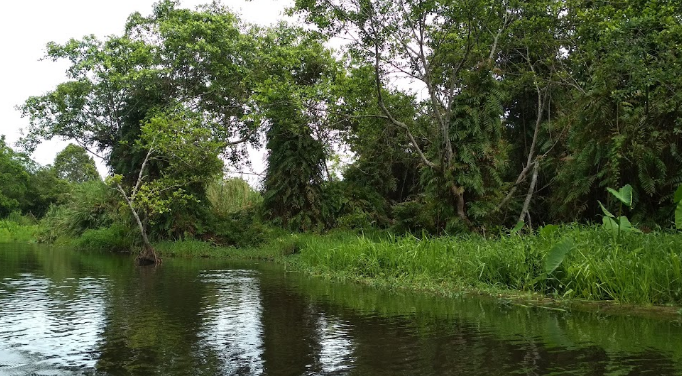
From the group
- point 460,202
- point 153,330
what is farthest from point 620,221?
point 153,330

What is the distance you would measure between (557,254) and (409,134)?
7.52 meters

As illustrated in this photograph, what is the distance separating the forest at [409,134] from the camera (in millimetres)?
10336

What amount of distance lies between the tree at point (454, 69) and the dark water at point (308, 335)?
6.49m

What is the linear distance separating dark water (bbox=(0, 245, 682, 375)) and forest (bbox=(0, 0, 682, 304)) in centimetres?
202

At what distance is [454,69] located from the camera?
1605cm

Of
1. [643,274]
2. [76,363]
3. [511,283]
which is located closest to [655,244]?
[643,274]

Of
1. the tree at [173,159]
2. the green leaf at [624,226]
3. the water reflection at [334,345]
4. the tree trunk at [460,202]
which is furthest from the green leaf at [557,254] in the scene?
the tree at [173,159]

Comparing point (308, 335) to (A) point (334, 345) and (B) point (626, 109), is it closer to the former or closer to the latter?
(A) point (334, 345)

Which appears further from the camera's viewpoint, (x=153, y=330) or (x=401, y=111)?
(x=401, y=111)

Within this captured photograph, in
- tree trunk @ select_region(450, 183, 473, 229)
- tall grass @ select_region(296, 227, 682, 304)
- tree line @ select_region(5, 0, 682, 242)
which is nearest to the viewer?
tall grass @ select_region(296, 227, 682, 304)

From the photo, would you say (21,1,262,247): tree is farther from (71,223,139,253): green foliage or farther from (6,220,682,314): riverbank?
(6,220,682,314): riverbank

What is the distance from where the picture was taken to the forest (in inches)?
407

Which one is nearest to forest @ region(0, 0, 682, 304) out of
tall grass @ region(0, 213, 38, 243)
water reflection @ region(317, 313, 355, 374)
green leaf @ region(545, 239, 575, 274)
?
green leaf @ region(545, 239, 575, 274)

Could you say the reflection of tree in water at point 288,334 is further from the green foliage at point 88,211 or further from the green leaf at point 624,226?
the green foliage at point 88,211
